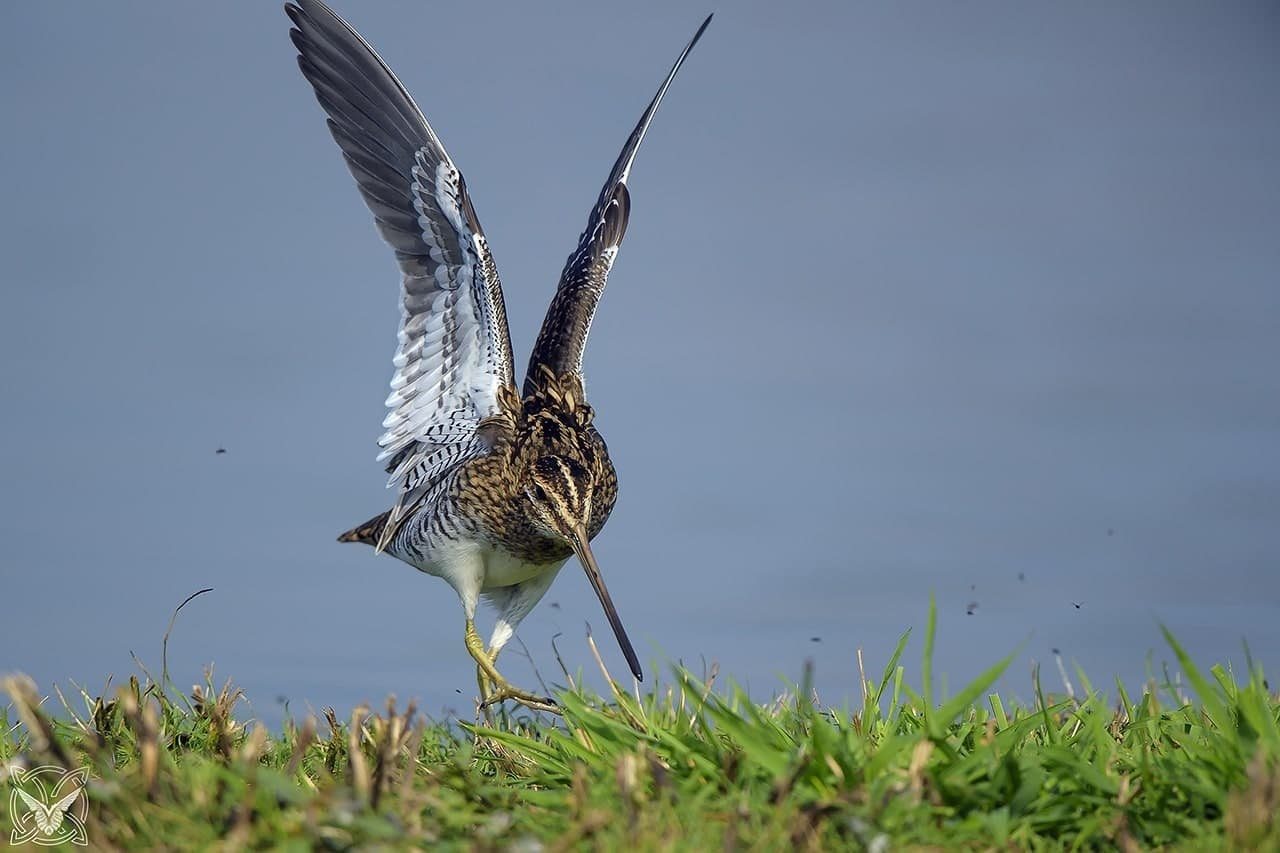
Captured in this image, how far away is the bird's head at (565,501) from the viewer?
23.4 ft

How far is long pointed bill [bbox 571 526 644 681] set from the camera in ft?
20.9

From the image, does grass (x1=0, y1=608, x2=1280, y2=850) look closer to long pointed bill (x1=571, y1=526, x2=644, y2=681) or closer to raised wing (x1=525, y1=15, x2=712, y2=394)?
long pointed bill (x1=571, y1=526, x2=644, y2=681)

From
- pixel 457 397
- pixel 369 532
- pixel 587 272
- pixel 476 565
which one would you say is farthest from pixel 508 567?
pixel 587 272

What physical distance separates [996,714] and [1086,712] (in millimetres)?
327

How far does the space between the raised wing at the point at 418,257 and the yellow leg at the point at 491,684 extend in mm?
1125

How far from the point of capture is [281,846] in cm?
285

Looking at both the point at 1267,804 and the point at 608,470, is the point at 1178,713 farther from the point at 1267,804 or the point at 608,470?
the point at 608,470

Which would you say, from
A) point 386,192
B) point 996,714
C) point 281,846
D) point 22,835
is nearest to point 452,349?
point 386,192

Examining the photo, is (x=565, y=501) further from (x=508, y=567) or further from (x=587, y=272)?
(x=587, y=272)

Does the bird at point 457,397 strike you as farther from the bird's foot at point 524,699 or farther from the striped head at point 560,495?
the bird's foot at point 524,699
